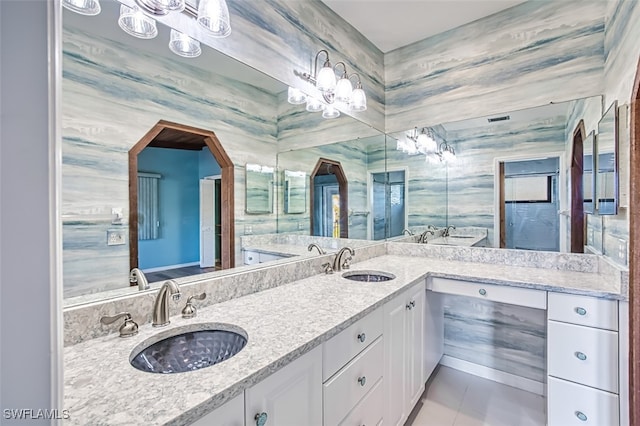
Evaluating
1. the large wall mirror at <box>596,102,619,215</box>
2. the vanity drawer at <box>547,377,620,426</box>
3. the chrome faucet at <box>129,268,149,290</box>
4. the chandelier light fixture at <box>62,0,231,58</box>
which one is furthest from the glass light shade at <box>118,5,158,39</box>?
the vanity drawer at <box>547,377,620,426</box>

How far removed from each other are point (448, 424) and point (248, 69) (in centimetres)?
246

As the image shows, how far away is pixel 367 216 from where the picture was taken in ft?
8.96

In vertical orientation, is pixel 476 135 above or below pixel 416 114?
below

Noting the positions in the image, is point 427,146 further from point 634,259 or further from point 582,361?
point 582,361

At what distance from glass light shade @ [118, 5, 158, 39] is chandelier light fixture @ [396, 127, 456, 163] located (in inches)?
86.7

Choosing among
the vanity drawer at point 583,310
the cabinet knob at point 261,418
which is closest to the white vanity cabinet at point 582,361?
the vanity drawer at point 583,310

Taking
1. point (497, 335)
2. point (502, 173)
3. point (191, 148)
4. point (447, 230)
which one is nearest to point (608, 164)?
point (502, 173)

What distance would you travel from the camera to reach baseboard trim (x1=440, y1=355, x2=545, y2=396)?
7.45ft

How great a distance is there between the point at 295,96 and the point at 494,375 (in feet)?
8.65

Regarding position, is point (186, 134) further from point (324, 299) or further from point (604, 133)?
point (604, 133)

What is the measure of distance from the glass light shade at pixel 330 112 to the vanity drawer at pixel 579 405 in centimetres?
216

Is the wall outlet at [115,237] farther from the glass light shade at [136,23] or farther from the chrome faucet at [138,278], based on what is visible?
the glass light shade at [136,23]

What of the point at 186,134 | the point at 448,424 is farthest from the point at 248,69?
the point at 448,424

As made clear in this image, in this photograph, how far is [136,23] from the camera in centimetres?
117
